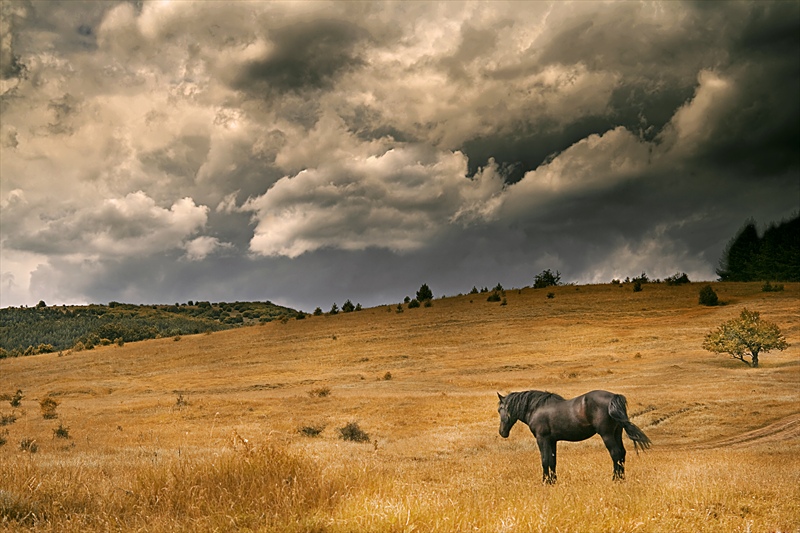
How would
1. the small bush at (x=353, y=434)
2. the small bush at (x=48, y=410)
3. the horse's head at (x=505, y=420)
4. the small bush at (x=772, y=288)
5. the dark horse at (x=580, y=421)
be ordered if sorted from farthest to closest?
the small bush at (x=772, y=288), the small bush at (x=48, y=410), the small bush at (x=353, y=434), the horse's head at (x=505, y=420), the dark horse at (x=580, y=421)

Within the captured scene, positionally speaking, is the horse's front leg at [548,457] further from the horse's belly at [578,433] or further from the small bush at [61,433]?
the small bush at [61,433]

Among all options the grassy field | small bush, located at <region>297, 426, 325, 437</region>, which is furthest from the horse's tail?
small bush, located at <region>297, 426, 325, 437</region>

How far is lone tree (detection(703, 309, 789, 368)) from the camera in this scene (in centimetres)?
4550

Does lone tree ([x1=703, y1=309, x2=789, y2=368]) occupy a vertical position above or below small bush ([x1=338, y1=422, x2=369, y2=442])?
above

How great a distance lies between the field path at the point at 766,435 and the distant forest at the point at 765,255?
96.7 m

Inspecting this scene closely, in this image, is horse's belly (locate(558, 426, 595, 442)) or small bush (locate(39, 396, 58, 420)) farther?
small bush (locate(39, 396, 58, 420))

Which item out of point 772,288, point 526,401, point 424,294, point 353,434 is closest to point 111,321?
point 424,294

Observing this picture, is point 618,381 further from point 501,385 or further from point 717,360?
point 717,360

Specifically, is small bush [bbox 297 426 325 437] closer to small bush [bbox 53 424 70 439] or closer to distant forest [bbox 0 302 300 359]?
small bush [bbox 53 424 70 439]

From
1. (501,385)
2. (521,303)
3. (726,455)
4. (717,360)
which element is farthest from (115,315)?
(726,455)

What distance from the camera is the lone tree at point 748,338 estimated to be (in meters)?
Answer: 45.5

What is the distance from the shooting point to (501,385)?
4488cm

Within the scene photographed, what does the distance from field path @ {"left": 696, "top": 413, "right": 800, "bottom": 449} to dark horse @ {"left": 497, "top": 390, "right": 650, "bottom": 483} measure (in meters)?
13.9

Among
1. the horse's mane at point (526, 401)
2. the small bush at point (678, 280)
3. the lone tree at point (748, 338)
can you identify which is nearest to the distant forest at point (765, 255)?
the small bush at point (678, 280)
